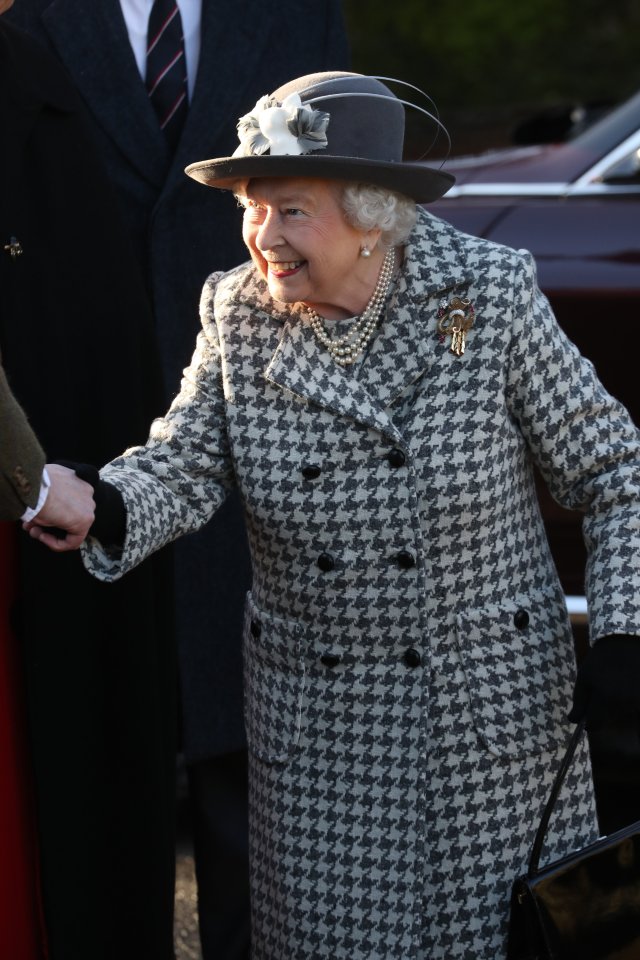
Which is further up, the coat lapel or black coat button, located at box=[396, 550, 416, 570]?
the coat lapel

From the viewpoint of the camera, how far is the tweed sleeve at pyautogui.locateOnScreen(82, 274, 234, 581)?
2.46 m

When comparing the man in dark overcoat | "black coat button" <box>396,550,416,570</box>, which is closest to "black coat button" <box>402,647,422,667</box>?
"black coat button" <box>396,550,416,570</box>

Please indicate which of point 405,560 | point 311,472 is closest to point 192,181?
point 311,472

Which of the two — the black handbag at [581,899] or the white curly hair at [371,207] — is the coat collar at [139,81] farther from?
the black handbag at [581,899]

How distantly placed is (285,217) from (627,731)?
2.86ft

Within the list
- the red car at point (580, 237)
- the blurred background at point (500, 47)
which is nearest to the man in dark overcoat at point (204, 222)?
the red car at point (580, 237)

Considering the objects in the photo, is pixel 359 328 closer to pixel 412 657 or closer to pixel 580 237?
pixel 412 657

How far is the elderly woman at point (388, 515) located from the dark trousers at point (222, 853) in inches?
35.0

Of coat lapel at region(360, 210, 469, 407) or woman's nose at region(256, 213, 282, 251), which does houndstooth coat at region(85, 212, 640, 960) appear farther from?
woman's nose at region(256, 213, 282, 251)

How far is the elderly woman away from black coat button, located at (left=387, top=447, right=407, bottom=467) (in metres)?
Answer: 0.01

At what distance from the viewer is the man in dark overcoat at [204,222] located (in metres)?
3.33

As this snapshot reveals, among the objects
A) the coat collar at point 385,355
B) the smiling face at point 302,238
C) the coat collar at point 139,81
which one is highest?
the coat collar at point 139,81

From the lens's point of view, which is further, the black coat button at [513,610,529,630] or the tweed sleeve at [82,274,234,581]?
the black coat button at [513,610,529,630]

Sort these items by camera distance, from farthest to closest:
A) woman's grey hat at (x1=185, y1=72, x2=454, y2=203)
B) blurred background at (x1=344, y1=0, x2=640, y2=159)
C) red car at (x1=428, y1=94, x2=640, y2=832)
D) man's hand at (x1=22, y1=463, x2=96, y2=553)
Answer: blurred background at (x1=344, y1=0, x2=640, y2=159) → red car at (x1=428, y1=94, x2=640, y2=832) → woman's grey hat at (x1=185, y1=72, x2=454, y2=203) → man's hand at (x1=22, y1=463, x2=96, y2=553)
